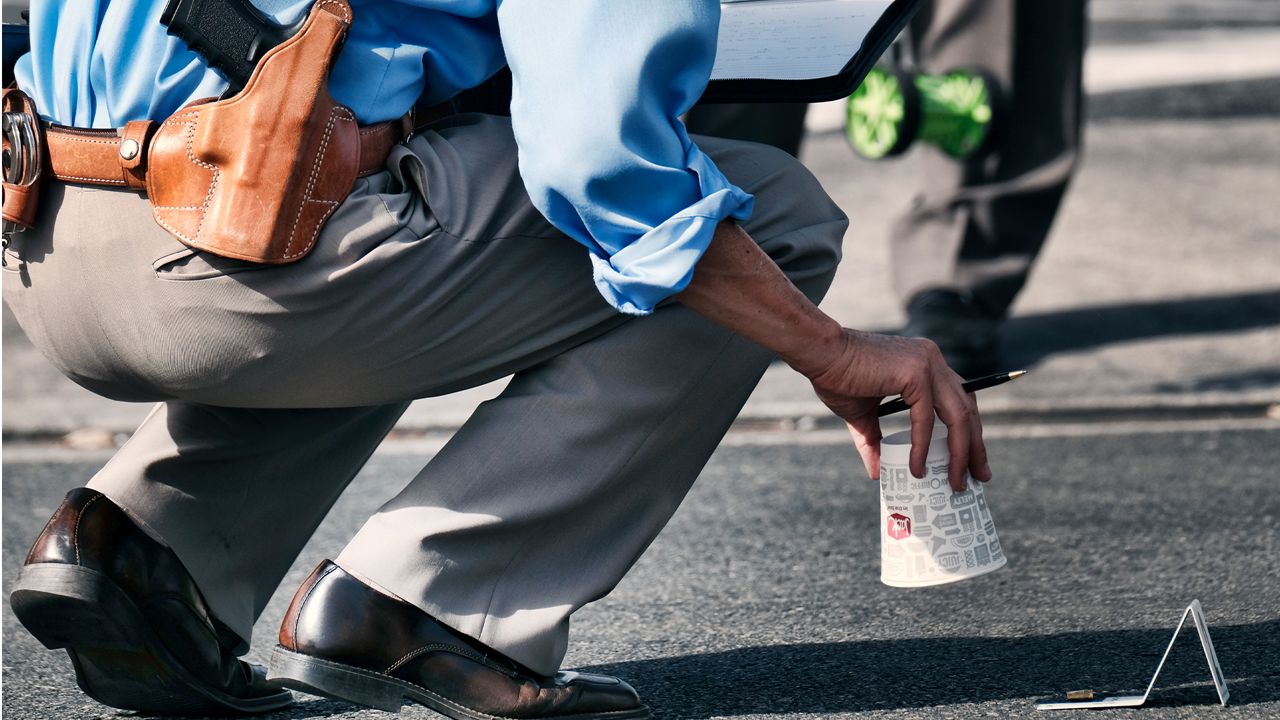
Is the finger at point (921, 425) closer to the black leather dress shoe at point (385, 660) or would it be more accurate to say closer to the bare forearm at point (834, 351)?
the bare forearm at point (834, 351)

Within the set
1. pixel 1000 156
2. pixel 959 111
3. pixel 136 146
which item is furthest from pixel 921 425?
pixel 1000 156

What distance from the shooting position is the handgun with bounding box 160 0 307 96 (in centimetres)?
171

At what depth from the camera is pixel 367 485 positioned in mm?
3682

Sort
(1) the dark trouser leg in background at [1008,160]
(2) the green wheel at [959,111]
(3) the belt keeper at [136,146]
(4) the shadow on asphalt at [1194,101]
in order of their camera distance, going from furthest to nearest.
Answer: (4) the shadow on asphalt at [1194,101]
(1) the dark trouser leg in background at [1008,160]
(2) the green wheel at [959,111]
(3) the belt keeper at [136,146]

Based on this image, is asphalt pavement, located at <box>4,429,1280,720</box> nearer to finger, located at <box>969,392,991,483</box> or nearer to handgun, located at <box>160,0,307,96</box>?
finger, located at <box>969,392,991,483</box>

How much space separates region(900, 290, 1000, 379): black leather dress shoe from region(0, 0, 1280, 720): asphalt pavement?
92mm

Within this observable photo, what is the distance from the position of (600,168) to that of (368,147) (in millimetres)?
312

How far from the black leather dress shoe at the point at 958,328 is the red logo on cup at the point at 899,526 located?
7.77 ft

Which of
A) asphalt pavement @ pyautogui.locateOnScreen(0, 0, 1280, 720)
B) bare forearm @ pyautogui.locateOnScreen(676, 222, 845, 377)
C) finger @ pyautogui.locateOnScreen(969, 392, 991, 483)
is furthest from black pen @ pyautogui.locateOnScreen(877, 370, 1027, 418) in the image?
asphalt pavement @ pyautogui.locateOnScreen(0, 0, 1280, 720)

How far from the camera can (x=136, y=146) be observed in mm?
1783

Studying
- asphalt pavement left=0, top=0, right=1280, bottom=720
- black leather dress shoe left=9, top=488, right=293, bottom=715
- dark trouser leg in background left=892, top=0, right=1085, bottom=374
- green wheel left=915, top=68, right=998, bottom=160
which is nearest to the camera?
black leather dress shoe left=9, top=488, right=293, bottom=715

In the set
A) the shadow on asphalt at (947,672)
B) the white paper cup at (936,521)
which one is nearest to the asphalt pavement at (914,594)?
the shadow on asphalt at (947,672)

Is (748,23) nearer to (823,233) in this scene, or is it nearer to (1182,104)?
(823,233)

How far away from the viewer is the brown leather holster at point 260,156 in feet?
5.73
